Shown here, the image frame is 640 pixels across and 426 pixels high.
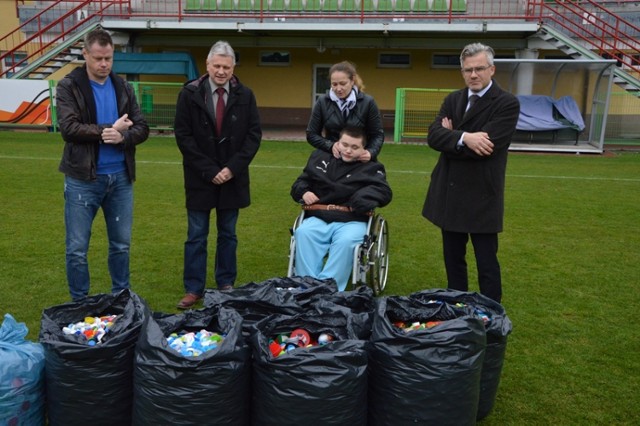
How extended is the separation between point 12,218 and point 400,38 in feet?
48.2

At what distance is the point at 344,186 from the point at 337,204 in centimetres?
14

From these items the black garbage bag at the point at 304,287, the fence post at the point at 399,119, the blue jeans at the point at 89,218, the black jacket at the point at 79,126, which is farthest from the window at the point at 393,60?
the black garbage bag at the point at 304,287

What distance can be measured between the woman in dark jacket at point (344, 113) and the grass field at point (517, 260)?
4.08 feet

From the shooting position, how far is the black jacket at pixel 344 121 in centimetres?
495

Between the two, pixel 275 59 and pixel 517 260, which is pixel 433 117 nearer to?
pixel 275 59

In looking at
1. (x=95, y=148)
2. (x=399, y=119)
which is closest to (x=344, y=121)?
(x=95, y=148)

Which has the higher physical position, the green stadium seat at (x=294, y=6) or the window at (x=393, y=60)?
the green stadium seat at (x=294, y=6)

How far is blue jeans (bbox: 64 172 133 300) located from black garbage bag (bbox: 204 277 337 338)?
116 cm

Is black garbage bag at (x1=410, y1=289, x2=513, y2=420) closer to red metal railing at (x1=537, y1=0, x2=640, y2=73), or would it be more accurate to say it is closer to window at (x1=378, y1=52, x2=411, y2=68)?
red metal railing at (x1=537, y1=0, x2=640, y2=73)

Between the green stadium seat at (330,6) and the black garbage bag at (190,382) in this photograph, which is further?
the green stadium seat at (330,6)

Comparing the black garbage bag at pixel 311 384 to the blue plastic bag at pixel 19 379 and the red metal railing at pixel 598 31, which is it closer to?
the blue plastic bag at pixel 19 379

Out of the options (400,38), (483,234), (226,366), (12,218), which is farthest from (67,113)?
(400,38)

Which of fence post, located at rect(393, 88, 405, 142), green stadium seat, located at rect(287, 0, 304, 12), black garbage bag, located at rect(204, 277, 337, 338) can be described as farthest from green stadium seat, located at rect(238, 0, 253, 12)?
black garbage bag, located at rect(204, 277, 337, 338)

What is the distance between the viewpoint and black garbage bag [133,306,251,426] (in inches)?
98.5
